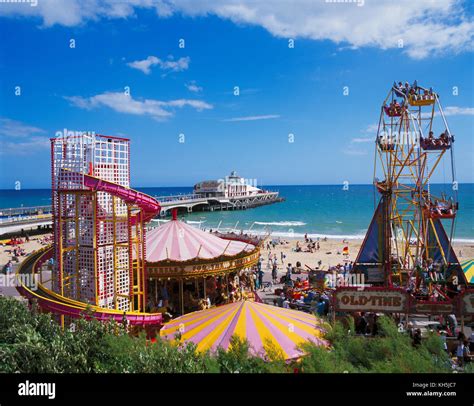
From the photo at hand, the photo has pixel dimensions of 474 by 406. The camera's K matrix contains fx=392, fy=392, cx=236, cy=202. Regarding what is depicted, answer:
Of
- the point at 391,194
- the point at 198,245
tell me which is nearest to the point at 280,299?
the point at 198,245

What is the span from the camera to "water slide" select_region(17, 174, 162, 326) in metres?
7.69

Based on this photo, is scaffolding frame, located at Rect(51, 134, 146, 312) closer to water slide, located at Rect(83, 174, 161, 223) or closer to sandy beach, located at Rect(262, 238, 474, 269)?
water slide, located at Rect(83, 174, 161, 223)

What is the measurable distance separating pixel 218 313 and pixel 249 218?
57070 mm

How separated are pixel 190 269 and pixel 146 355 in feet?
21.4

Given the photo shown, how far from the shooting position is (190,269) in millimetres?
11703

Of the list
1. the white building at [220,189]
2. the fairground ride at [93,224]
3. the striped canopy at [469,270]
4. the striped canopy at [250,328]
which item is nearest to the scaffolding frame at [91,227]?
the fairground ride at [93,224]

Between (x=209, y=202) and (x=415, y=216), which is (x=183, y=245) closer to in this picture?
(x=415, y=216)

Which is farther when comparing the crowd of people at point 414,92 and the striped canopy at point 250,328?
the crowd of people at point 414,92

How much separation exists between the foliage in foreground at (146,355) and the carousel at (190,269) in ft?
15.9

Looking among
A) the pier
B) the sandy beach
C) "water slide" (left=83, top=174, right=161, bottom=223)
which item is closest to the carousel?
"water slide" (left=83, top=174, right=161, bottom=223)

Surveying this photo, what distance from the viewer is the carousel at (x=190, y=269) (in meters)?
11.7

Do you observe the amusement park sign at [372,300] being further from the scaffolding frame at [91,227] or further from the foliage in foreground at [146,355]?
the scaffolding frame at [91,227]

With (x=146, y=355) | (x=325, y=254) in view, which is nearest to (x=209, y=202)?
(x=325, y=254)
